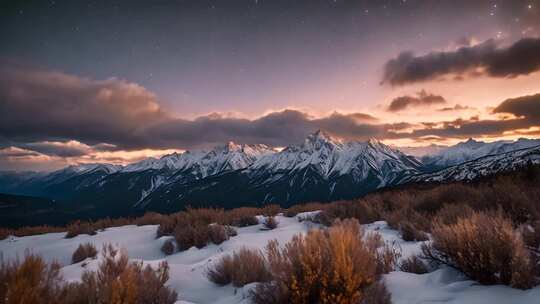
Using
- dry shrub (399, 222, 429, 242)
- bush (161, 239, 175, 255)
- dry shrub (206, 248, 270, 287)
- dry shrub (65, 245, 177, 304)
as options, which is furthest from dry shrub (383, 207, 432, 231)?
bush (161, 239, 175, 255)

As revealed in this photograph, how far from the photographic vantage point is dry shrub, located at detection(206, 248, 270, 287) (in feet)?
15.7

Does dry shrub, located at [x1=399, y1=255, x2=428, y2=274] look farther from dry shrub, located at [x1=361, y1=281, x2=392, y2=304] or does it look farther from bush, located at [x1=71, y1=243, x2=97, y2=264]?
bush, located at [x1=71, y1=243, x2=97, y2=264]

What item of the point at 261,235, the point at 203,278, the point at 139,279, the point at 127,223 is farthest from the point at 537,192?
the point at 127,223

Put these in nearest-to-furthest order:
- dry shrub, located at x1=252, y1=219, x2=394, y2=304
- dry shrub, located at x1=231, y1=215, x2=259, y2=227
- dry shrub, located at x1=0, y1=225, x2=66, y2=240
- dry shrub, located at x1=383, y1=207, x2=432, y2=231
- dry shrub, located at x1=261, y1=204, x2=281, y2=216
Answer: dry shrub, located at x1=252, y1=219, x2=394, y2=304 → dry shrub, located at x1=383, y1=207, x2=432, y2=231 → dry shrub, located at x1=231, y1=215, x2=259, y2=227 → dry shrub, located at x1=261, y1=204, x2=281, y2=216 → dry shrub, located at x1=0, y1=225, x2=66, y2=240

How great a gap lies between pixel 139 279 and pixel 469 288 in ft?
13.6

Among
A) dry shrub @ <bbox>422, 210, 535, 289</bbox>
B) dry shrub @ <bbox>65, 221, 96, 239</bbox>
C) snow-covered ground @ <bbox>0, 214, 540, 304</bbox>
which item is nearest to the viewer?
dry shrub @ <bbox>422, 210, 535, 289</bbox>

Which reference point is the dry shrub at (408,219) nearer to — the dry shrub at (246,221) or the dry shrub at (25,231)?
the dry shrub at (246,221)

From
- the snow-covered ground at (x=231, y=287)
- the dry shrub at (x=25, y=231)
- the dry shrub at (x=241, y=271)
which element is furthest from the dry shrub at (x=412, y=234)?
the dry shrub at (x=25, y=231)

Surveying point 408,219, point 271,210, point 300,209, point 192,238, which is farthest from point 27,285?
point 300,209

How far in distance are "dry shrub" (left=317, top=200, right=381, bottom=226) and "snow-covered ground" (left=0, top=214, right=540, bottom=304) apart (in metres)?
0.60

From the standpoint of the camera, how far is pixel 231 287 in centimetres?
488

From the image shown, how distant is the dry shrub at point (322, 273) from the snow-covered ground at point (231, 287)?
550 millimetres

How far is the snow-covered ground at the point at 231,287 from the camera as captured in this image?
3.54 m

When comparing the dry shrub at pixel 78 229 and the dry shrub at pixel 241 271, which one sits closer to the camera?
the dry shrub at pixel 241 271
